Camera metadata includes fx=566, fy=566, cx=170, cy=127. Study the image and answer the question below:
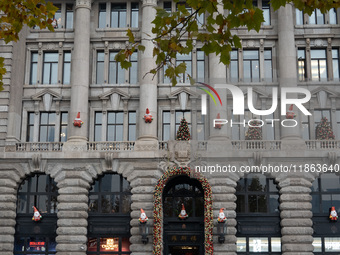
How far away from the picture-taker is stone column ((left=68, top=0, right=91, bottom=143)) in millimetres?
37281

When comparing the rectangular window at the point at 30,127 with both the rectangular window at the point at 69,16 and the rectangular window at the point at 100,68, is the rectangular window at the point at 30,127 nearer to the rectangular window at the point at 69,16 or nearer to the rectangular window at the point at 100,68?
the rectangular window at the point at 100,68

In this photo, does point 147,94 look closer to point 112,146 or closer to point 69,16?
point 112,146

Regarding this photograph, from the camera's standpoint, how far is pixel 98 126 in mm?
38562

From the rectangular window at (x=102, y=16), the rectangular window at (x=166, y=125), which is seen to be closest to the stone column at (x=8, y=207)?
the rectangular window at (x=166, y=125)

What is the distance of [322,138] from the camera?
36.6 m

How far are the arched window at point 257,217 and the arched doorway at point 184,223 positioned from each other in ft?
8.15

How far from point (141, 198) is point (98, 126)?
20.2ft

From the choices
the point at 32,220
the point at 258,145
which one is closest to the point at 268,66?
the point at 258,145

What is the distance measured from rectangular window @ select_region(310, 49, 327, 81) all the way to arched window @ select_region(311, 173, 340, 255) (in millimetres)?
6975

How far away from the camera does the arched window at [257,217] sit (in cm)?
3591

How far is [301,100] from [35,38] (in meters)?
18.8

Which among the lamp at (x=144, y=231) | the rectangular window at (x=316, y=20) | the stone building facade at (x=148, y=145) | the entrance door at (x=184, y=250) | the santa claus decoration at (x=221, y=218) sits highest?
the rectangular window at (x=316, y=20)

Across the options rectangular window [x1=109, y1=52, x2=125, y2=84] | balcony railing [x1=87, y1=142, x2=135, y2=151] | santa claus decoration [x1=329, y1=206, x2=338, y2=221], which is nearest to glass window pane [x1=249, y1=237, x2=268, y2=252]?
santa claus decoration [x1=329, y1=206, x2=338, y2=221]

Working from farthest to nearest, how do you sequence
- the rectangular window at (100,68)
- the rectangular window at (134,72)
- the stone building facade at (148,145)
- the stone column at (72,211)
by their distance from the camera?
the rectangular window at (100,68) < the rectangular window at (134,72) < the stone building facade at (148,145) < the stone column at (72,211)
